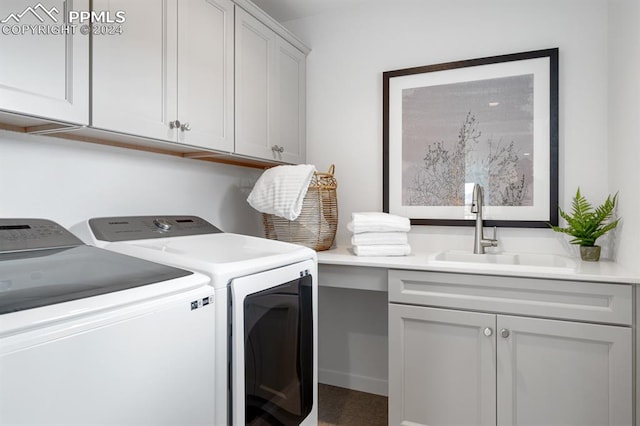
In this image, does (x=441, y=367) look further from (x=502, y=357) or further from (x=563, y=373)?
(x=563, y=373)

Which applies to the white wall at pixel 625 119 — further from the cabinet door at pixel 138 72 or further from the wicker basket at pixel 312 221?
the cabinet door at pixel 138 72

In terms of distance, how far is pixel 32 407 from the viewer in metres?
0.69

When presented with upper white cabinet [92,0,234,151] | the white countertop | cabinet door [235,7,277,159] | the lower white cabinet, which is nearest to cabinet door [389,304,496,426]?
the lower white cabinet

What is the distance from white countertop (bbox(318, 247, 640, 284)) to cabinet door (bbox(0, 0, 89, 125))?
1229mm

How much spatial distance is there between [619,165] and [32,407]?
222 centimetres

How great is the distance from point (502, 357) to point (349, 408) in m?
1.04

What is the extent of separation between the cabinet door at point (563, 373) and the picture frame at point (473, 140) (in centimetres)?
70

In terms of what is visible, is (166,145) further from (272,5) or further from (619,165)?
(619,165)

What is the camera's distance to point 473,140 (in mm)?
2201

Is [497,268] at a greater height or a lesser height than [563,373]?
greater

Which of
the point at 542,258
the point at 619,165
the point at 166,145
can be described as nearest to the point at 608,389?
the point at 542,258

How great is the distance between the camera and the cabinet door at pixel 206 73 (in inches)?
65.1

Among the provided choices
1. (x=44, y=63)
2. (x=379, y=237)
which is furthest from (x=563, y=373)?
(x=44, y=63)

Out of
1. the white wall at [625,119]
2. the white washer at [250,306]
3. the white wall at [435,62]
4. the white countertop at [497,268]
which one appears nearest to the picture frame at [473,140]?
the white wall at [435,62]
